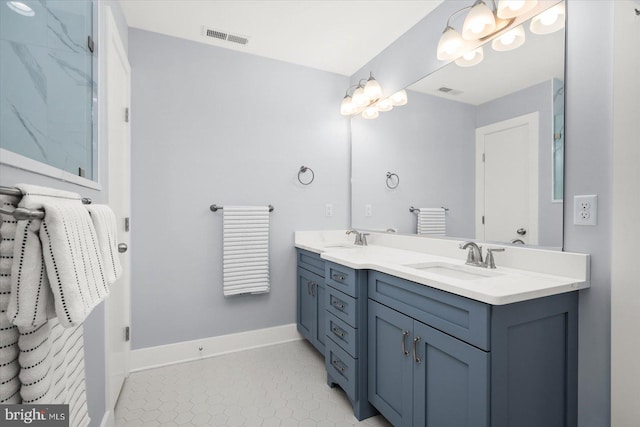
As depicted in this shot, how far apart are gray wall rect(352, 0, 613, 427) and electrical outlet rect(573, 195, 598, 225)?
2 centimetres

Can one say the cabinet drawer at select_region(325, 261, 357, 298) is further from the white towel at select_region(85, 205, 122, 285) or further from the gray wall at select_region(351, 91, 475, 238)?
the white towel at select_region(85, 205, 122, 285)

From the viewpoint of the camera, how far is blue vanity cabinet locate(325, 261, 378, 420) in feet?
5.53

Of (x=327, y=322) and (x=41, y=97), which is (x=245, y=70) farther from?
(x=327, y=322)

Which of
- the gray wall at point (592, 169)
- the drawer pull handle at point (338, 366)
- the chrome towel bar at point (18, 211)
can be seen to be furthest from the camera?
the drawer pull handle at point (338, 366)

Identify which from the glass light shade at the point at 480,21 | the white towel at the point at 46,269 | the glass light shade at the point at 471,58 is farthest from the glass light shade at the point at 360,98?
the white towel at the point at 46,269

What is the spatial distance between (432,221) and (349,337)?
94cm

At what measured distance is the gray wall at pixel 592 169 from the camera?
1194mm

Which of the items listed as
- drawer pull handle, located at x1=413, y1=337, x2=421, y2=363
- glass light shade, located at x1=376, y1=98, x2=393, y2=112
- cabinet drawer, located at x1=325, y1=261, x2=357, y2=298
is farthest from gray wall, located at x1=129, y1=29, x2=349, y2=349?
drawer pull handle, located at x1=413, y1=337, x2=421, y2=363

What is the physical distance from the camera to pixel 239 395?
190 centimetres

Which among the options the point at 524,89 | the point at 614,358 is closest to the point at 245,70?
the point at 524,89

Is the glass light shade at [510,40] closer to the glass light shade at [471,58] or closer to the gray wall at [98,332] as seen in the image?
the glass light shade at [471,58]

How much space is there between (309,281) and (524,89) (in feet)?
5.98

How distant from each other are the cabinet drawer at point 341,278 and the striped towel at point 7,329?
1.36 meters

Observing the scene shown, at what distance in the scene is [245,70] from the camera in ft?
8.33
